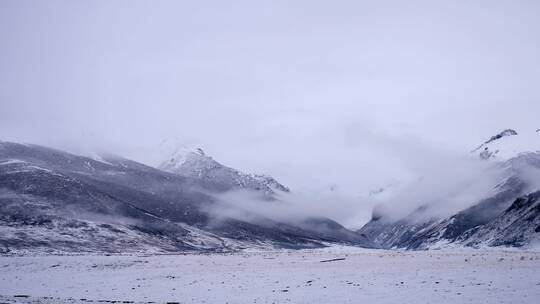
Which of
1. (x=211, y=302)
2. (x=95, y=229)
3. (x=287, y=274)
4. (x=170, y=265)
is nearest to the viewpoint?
(x=211, y=302)

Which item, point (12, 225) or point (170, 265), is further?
point (12, 225)

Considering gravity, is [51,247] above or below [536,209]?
below

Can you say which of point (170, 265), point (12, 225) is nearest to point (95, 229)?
point (12, 225)

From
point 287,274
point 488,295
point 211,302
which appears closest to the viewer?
point 488,295

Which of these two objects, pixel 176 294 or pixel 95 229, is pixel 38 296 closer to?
pixel 176 294

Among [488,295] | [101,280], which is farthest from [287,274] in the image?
[488,295]

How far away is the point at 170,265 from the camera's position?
74188 millimetres

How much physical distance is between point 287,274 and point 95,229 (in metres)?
150

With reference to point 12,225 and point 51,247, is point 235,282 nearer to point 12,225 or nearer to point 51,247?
point 51,247

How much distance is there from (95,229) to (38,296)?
149 meters

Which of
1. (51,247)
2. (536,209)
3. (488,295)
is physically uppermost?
(536,209)

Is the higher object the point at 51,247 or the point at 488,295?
the point at 488,295

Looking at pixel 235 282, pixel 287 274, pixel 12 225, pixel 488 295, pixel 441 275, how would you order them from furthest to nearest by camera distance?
1. pixel 12 225
2. pixel 287 274
3. pixel 235 282
4. pixel 441 275
5. pixel 488 295

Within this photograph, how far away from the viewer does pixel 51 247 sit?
149000mm
